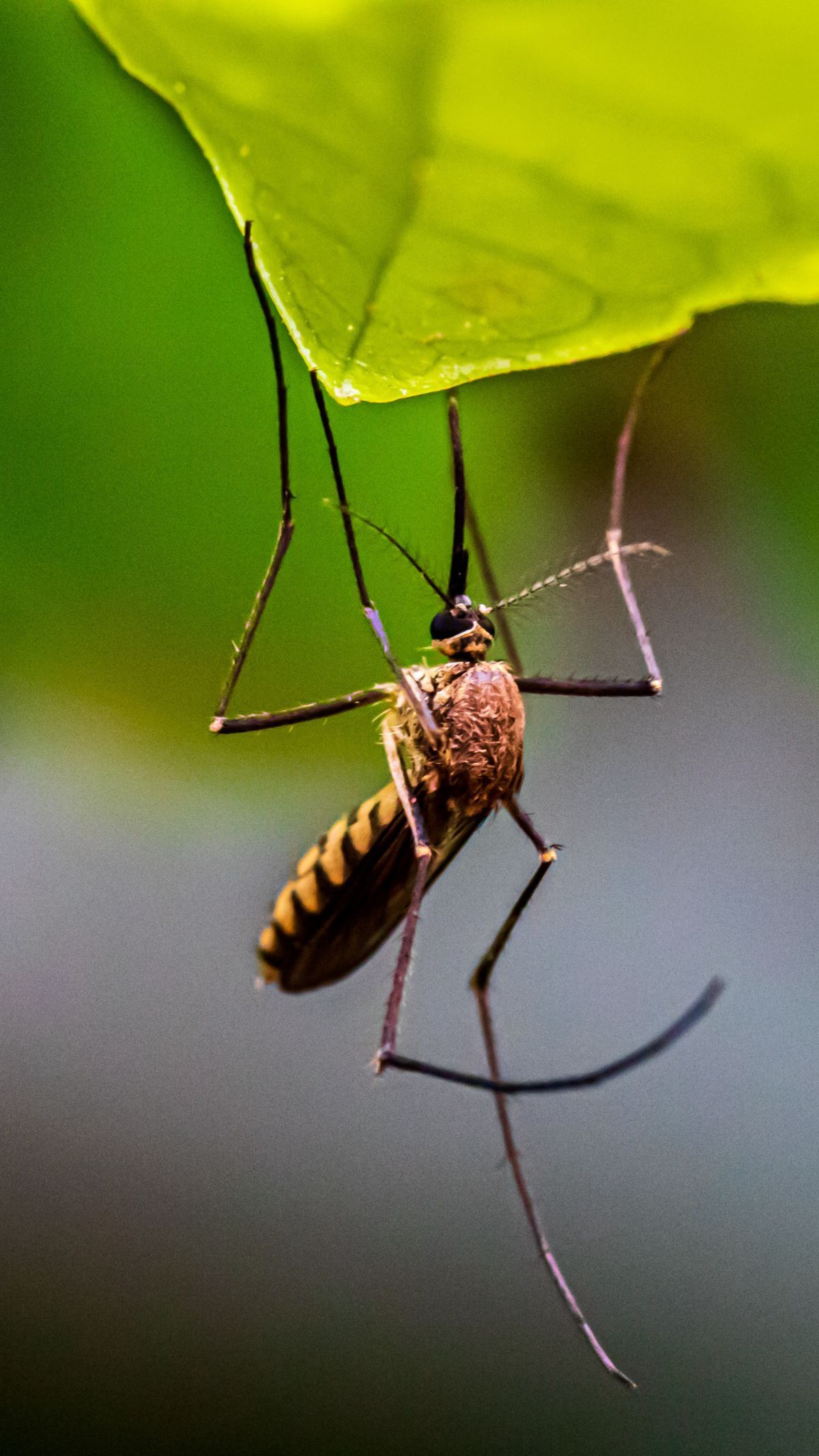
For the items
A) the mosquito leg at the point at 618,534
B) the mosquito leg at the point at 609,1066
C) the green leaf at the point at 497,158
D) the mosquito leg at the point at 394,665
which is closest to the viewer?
the green leaf at the point at 497,158

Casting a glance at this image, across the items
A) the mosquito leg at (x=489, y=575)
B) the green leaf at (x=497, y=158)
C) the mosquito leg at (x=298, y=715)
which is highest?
the mosquito leg at (x=489, y=575)

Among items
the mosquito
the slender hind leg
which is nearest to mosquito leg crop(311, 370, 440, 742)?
the mosquito

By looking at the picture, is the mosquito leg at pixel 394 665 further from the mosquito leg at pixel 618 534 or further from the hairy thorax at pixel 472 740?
the mosquito leg at pixel 618 534

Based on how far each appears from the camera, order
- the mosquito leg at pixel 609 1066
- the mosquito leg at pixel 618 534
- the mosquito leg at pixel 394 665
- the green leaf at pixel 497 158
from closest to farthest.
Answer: the green leaf at pixel 497 158
the mosquito leg at pixel 609 1066
the mosquito leg at pixel 394 665
the mosquito leg at pixel 618 534

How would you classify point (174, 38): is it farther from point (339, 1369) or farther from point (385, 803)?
point (339, 1369)

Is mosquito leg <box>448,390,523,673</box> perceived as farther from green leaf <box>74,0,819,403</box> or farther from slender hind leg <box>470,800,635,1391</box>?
green leaf <box>74,0,819,403</box>

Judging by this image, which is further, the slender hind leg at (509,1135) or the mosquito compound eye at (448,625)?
the slender hind leg at (509,1135)

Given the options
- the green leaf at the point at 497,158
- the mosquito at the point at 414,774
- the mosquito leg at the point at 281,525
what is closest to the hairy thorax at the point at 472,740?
the mosquito at the point at 414,774
